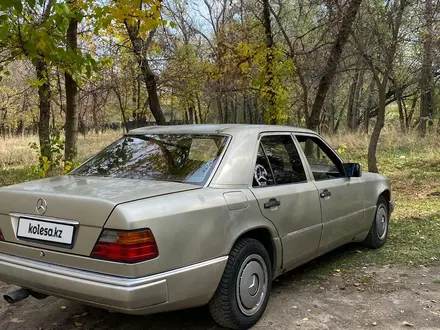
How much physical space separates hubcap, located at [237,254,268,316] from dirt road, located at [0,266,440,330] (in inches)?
7.8

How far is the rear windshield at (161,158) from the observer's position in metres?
3.32

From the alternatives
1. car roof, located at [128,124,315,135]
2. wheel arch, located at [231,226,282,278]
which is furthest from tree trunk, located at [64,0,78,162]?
wheel arch, located at [231,226,282,278]

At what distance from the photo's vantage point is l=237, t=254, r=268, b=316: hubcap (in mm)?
3213

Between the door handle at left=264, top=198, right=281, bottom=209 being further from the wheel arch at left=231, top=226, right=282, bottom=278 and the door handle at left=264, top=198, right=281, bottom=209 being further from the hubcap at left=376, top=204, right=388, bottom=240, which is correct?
the hubcap at left=376, top=204, right=388, bottom=240

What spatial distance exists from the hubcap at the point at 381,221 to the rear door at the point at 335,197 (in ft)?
2.13

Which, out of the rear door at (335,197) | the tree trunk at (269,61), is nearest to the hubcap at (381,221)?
Result: the rear door at (335,197)

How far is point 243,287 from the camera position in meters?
3.23

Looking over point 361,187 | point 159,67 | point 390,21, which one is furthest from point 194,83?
point 361,187

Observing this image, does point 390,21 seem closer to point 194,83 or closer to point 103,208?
point 194,83

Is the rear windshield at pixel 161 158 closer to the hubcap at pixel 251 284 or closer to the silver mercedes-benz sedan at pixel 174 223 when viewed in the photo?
the silver mercedes-benz sedan at pixel 174 223

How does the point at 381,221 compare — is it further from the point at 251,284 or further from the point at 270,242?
the point at 251,284

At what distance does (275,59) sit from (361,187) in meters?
6.49

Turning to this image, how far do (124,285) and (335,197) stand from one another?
2.56 metres

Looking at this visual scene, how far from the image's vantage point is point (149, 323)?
11.2ft
